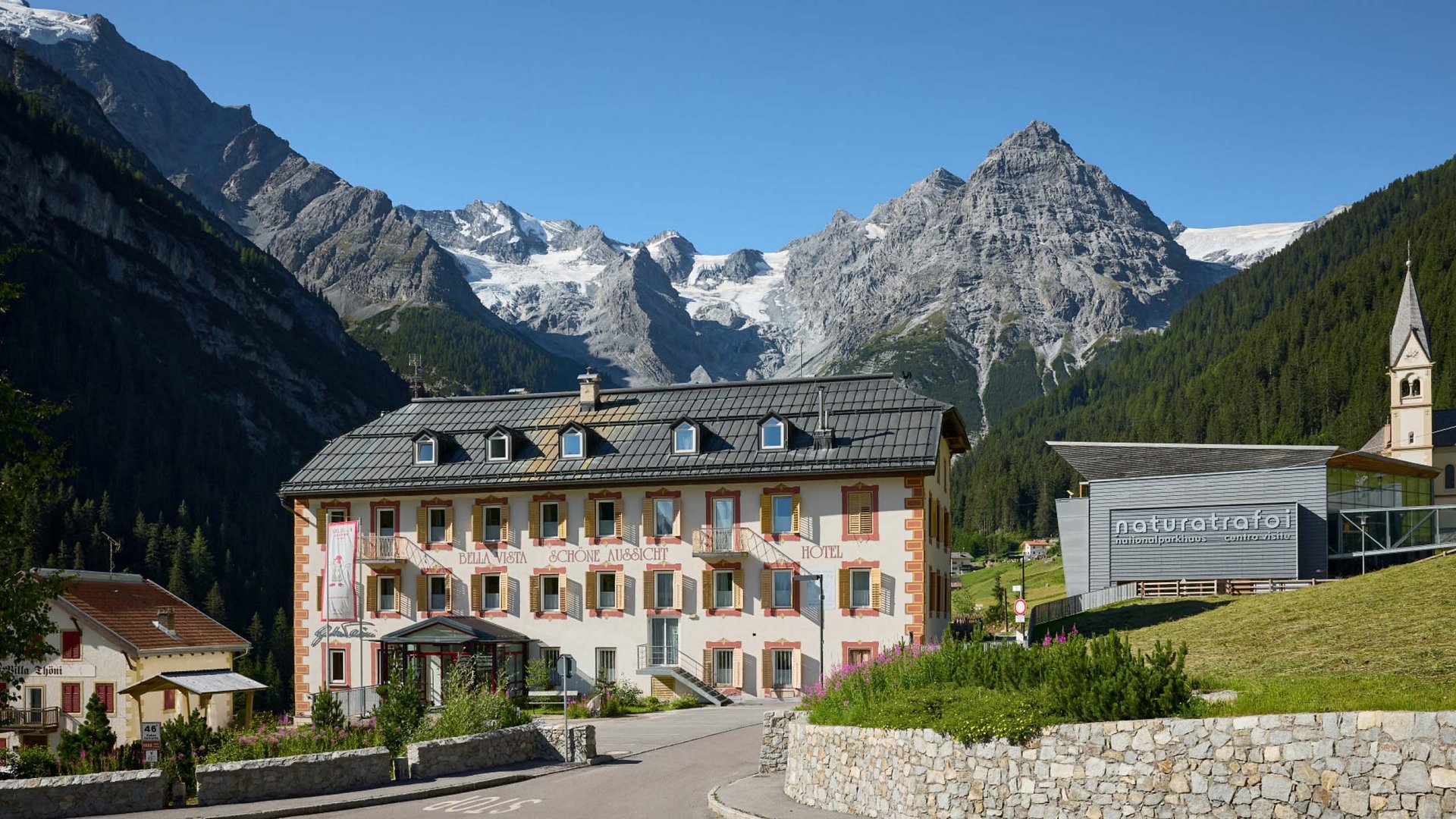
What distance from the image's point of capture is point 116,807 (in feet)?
74.2

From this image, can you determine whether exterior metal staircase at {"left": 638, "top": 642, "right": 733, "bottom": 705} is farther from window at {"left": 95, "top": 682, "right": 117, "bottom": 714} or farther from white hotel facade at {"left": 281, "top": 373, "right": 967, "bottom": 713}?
window at {"left": 95, "top": 682, "right": 117, "bottom": 714}

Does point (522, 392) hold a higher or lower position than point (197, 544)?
higher

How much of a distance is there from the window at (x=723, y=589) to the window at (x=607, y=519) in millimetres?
4590

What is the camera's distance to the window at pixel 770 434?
54.1 metres

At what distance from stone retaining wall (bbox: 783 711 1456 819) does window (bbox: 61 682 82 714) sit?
5537 centimetres

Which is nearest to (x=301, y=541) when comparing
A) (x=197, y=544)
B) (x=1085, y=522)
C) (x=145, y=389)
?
(x=1085, y=522)

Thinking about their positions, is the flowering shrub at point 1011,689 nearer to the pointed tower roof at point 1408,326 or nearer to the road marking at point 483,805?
the road marking at point 483,805

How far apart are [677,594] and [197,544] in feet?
399

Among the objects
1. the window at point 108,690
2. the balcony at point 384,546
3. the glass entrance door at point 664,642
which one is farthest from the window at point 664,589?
the window at point 108,690

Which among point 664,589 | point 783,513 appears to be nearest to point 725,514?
point 783,513

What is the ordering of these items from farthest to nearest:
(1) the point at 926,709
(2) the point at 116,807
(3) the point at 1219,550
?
(3) the point at 1219,550 < (2) the point at 116,807 < (1) the point at 926,709

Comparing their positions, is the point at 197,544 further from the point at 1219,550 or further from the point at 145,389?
the point at 1219,550

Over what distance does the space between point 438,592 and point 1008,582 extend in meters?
112

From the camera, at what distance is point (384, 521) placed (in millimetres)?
57219
